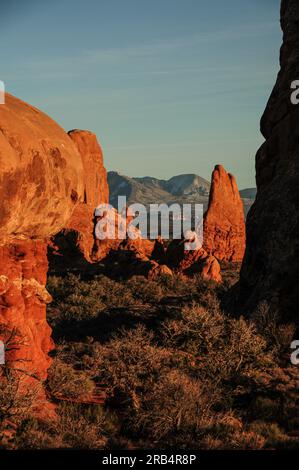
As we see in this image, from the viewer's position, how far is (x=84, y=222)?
186 ft

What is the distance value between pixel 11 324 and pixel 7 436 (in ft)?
9.49

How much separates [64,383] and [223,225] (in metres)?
43.3

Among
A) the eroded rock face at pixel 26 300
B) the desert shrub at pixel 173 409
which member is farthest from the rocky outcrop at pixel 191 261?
the eroded rock face at pixel 26 300

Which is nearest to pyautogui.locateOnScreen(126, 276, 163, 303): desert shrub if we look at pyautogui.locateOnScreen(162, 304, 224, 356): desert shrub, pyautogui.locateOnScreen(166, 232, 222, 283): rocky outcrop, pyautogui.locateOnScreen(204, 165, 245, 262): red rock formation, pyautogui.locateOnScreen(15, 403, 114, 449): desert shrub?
pyautogui.locateOnScreen(166, 232, 222, 283): rocky outcrop

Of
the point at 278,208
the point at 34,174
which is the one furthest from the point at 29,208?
the point at 278,208

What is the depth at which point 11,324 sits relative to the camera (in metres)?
14.8

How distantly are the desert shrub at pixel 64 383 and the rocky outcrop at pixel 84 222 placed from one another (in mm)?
29568

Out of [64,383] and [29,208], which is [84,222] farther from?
[29,208]

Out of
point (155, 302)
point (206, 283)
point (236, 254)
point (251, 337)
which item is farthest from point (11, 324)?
point (236, 254)

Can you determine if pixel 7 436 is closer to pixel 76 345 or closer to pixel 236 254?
pixel 76 345

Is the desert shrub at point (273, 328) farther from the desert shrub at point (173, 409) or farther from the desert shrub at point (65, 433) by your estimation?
the desert shrub at point (65, 433)

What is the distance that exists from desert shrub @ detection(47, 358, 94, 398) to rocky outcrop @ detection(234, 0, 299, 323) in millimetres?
11454

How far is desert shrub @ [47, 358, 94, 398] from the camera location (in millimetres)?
17094

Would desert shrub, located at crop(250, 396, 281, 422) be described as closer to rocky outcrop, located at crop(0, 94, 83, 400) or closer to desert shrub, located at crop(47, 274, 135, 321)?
rocky outcrop, located at crop(0, 94, 83, 400)
